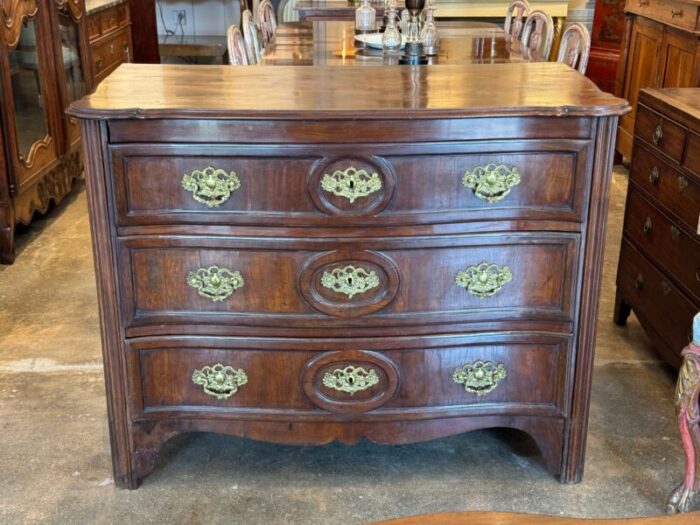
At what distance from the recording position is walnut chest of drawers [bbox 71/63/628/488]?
1.58 metres

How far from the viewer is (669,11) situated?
3.58 metres

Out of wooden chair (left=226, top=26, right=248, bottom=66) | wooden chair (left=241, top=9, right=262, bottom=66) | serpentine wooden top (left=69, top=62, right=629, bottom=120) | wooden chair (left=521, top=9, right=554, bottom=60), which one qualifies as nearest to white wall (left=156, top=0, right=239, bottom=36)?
wooden chair (left=241, top=9, right=262, bottom=66)

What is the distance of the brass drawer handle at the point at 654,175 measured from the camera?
234 cm

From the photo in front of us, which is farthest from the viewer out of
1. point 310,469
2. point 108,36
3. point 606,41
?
point 606,41

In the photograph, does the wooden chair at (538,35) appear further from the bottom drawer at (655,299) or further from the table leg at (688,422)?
the table leg at (688,422)

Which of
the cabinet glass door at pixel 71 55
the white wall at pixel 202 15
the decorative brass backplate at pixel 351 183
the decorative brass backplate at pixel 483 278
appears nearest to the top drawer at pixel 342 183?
the decorative brass backplate at pixel 351 183

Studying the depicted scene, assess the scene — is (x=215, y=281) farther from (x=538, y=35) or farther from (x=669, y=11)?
(x=669, y=11)

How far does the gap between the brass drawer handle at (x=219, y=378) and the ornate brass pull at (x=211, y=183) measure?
0.37 m

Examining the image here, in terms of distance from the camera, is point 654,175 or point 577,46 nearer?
point 654,175

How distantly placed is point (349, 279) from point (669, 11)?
8.50 feet

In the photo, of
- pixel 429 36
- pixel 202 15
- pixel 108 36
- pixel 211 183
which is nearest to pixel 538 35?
pixel 429 36

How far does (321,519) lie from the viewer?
176 centimetres

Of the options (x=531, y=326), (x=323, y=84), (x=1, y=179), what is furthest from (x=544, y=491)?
(x=1, y=179)

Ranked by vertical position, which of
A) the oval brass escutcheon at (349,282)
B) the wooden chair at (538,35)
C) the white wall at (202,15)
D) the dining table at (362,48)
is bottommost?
the oval brass escutcheon at (349,282)
